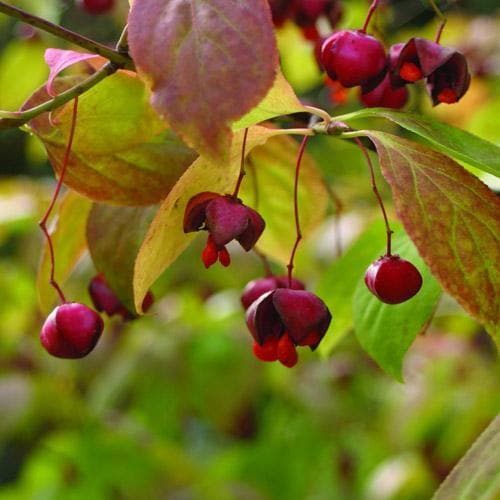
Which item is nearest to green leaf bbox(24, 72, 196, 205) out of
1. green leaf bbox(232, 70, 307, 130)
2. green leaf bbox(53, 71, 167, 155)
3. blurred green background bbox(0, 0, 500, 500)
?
green leaf bbox(53, 71, 167, 155)

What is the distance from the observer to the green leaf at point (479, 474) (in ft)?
2.22

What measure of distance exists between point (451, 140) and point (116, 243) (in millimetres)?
332

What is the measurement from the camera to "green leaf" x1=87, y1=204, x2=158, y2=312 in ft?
3.08

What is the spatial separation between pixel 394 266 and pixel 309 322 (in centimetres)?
7

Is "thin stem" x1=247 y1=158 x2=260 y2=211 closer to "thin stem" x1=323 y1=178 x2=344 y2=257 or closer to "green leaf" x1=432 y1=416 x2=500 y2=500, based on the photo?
"thin stem" x1=323 y1=178 x2=344 y2=257

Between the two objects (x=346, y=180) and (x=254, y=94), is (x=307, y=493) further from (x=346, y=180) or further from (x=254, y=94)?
(x=254, y=94)

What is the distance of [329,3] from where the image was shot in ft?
3.96

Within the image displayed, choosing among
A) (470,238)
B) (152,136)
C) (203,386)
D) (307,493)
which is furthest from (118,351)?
(470,238)

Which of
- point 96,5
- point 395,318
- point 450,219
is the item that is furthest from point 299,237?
point 96,5

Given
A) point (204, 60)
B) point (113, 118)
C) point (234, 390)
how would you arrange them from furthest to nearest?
point (234, 390) < point (113, 118) < point (204, 60)

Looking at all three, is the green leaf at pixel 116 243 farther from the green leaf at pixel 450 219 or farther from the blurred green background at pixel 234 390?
the blurred green background at pixel 234 390

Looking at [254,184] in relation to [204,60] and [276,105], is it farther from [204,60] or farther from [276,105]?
[204,60]

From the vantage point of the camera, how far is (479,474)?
0.69 metres

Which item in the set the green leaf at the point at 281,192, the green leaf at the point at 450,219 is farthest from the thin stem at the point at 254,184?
the green leaf at the point at 450,219
